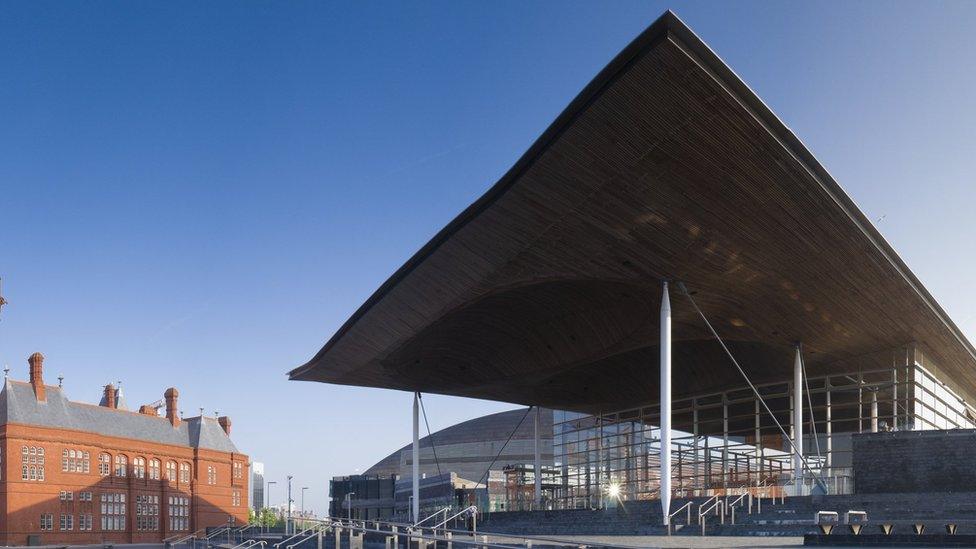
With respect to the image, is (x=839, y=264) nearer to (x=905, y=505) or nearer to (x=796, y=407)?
(x=905, y=505)

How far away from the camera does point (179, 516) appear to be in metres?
72.9

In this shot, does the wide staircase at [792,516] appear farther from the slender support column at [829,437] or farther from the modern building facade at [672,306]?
the slender support column at [829,437]

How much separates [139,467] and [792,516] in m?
58.8

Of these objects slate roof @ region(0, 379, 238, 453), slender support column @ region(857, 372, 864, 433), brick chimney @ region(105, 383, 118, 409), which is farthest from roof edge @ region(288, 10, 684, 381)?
brick chimney @ region(105, 383, 118, 409)

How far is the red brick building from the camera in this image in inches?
2345

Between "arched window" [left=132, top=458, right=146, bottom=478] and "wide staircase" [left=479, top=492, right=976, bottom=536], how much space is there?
47543mm

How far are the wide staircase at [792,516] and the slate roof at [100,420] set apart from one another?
150ft

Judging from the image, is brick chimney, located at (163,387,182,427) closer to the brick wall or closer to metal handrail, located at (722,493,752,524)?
the brick wall

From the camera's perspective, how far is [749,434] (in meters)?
41.7

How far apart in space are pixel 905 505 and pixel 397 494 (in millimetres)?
56233

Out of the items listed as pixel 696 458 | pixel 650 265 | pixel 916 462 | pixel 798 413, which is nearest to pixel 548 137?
pixel 650 265

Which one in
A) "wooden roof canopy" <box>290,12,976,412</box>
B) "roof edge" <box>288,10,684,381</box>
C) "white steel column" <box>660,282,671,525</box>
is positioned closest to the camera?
"roof edge" <box>288,10,684,381</box>

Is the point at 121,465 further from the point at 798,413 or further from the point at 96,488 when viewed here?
the point at 798,413

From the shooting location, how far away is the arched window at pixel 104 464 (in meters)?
66.2
